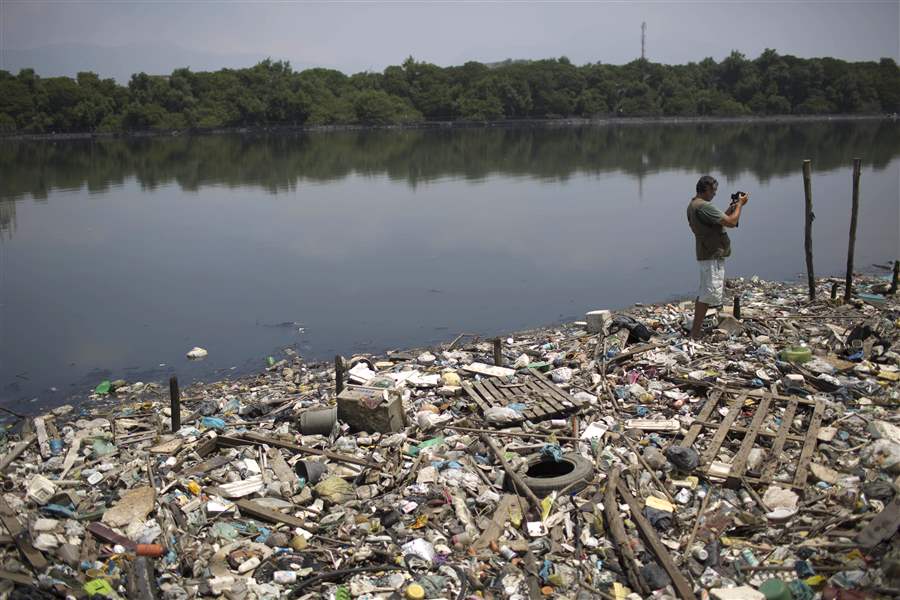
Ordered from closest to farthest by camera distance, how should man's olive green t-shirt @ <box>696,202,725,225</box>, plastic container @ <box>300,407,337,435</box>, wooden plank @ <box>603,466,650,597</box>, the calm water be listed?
wooden plank @ <box>603,466,650,597</box>
plastic container @ <box>300,407,337,435</box>
man's olive green t-shirt @ <box>696,202,725,225</box>
the calm water

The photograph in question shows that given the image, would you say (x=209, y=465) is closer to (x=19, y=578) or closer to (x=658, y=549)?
(x=19, y=578)

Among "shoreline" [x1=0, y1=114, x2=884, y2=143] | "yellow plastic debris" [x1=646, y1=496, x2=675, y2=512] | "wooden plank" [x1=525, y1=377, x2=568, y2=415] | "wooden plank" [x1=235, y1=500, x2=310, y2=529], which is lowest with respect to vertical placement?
"wooden plank" [x1=235, y1=500, x2=310, y2=529]

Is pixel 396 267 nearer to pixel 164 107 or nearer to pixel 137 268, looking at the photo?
pixel 137 268

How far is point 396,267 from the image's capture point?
20.3 m

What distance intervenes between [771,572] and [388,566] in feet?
9.54

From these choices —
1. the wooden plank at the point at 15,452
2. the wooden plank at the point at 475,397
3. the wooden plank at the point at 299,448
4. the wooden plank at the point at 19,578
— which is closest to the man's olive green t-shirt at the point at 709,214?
the wooden plank at the point at 475,397

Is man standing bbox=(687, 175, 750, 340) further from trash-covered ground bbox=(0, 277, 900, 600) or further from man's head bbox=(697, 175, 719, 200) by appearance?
trash-covered ground bbox=(0, 277, 900, 600)

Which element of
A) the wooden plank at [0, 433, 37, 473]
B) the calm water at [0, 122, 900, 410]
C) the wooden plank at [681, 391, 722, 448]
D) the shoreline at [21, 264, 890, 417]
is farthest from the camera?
the calm water at [0, 122, 900, 410]

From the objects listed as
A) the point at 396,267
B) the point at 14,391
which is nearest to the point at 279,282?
the point at 396,267

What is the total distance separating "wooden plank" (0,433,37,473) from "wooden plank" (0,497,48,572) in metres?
1.59

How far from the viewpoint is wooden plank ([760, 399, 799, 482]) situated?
22.4 ft

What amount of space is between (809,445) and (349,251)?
16989 mm

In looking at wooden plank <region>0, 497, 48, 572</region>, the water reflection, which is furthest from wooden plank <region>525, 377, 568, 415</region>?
the water reflection

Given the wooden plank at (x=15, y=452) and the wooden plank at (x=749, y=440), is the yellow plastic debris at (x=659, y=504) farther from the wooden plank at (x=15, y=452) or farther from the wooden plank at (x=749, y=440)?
the wooden plank at (x=15, y=452)
